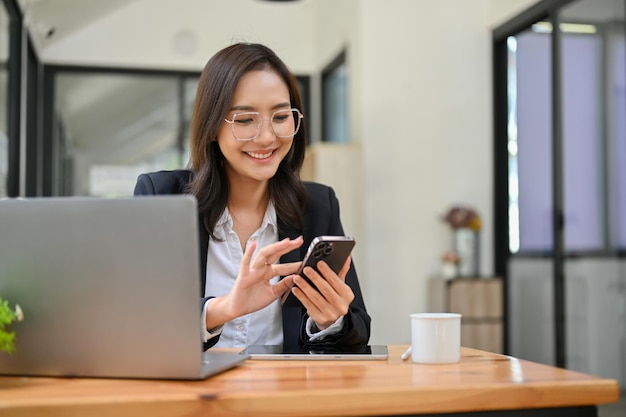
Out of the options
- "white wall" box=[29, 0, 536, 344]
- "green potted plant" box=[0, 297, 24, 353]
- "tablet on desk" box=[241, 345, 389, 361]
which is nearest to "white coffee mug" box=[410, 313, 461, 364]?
"tablet on desk" box=[241, 345, 389, 361]

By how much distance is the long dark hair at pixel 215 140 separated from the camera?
6.21ft

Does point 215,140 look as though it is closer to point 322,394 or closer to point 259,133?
point 259,133

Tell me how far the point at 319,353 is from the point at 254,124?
0.66 m

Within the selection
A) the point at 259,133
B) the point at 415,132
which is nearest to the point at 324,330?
the point at 259,133

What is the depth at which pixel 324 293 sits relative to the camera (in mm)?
1514

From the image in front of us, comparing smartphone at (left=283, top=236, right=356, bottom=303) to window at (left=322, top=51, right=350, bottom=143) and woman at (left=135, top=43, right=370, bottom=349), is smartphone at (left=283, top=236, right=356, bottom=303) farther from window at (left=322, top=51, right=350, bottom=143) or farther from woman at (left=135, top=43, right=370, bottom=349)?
window at (left=322, top=51, right=350, bottom=143)

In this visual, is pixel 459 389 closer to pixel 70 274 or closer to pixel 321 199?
pixel 70 274

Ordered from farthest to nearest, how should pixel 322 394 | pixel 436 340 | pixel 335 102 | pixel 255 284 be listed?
pixel 335 102
pixel 255 284
pixel 436 340
pixel 322 394

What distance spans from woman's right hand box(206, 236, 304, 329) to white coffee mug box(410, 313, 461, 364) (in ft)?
0.84

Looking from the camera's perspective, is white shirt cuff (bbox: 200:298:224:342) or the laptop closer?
the laptop

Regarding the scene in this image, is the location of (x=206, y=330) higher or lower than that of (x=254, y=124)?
lower

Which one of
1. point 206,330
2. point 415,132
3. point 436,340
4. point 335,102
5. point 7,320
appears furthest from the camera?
point 335,102

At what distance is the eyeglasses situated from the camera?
74.0 inches

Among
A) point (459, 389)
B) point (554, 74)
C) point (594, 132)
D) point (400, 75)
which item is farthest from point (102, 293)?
point (400, 75)
